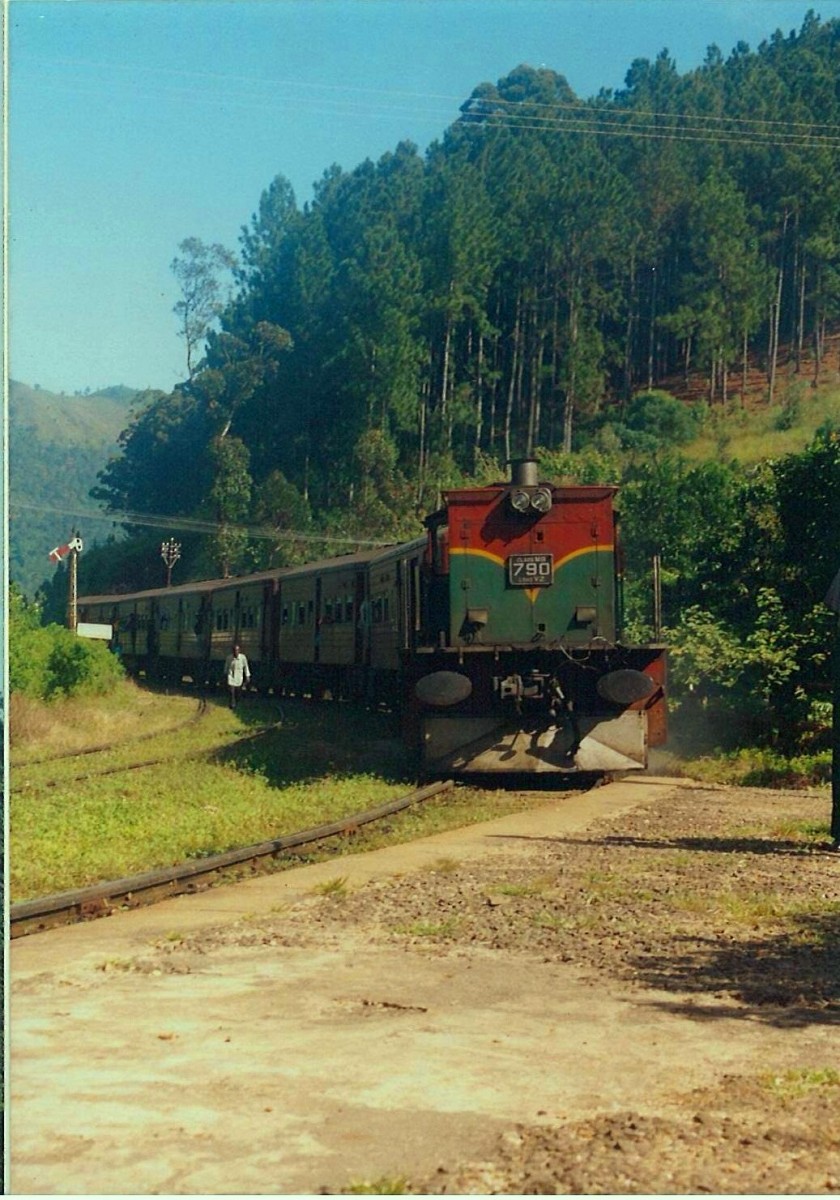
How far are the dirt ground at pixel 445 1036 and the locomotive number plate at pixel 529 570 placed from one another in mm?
6085

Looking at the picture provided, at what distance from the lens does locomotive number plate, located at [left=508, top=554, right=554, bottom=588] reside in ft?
55.4

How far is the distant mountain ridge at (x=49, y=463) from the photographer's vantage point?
7254 mm

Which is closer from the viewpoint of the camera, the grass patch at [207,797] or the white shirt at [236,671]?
the grass patch at [207,797]

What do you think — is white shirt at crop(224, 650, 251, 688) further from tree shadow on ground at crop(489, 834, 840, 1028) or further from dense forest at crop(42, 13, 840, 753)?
tree shadow on ground at crop(489, 834, 840, 1028)

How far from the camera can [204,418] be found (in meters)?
38.8

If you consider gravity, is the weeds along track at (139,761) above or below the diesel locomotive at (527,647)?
below

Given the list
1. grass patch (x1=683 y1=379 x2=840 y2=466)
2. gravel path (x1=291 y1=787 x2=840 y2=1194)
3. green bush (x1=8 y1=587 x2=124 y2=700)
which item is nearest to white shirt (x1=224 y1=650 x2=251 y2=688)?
green bush (x1=8 y1=587 x2=124 y2=700)

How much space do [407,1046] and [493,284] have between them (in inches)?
1922

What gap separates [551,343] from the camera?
60844 mm

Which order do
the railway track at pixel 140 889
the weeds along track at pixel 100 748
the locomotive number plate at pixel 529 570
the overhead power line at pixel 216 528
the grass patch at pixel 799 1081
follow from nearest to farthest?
the grass patch at pixel 799 1081 < the railway track at pixel 140 889 < the locomotive number plate at pixel 529 570 < the weeds along track at pixel 100 748 < the overhead power line at pixel 216 528

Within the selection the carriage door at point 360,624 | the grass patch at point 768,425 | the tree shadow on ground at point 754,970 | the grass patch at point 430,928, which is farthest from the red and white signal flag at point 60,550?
the grass patch at point 768,425

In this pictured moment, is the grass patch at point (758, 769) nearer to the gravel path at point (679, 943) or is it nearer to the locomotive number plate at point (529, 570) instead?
the gravel path at point (679, 943)

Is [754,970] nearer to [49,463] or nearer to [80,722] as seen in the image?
[49,463]

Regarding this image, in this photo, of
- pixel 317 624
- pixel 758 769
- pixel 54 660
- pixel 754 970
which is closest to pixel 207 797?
pixel 758 769
